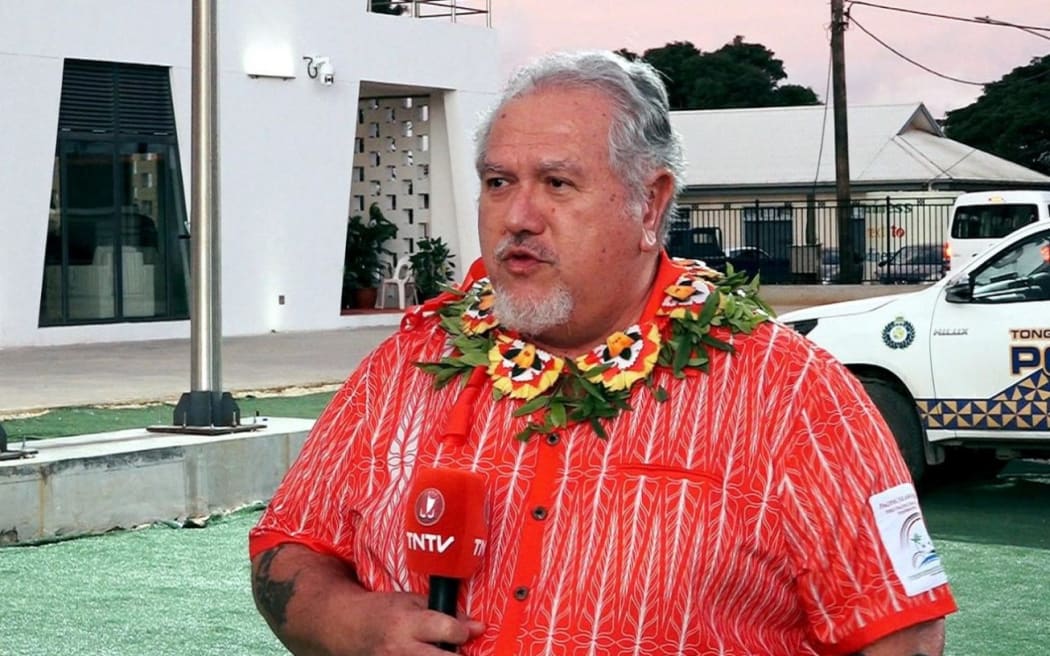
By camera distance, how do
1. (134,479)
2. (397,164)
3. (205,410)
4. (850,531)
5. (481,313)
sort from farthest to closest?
(397,164)
(205,410)
(134,479)
(481,313)
(850,531)

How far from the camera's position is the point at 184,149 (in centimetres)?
2189

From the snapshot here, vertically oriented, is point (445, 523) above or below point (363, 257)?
below

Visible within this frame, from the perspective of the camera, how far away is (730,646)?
2717mm

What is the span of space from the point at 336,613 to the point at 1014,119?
71.3 metres

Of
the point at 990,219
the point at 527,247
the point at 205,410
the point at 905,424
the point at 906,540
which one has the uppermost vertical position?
the point at 990,219

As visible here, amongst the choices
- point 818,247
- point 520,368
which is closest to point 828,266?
point 818,247

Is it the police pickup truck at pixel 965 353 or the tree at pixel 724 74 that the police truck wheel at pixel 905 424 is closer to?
the police pickup truck at pixel 965 353

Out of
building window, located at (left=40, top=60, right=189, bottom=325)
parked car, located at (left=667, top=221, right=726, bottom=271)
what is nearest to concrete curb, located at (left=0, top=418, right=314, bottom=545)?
building window, located at (left=40, top=60, right=189, bottom=325)

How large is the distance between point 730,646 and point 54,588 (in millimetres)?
5171

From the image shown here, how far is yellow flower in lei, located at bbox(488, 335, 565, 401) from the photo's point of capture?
112 inches

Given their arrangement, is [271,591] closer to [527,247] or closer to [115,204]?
[527,247]

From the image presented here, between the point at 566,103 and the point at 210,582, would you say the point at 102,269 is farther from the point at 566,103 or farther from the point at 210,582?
the point at 566,103

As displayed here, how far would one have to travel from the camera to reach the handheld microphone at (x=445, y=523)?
2.49 metres

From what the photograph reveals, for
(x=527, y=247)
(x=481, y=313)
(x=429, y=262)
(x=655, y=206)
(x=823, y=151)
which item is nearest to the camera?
(x=527, y=247)
